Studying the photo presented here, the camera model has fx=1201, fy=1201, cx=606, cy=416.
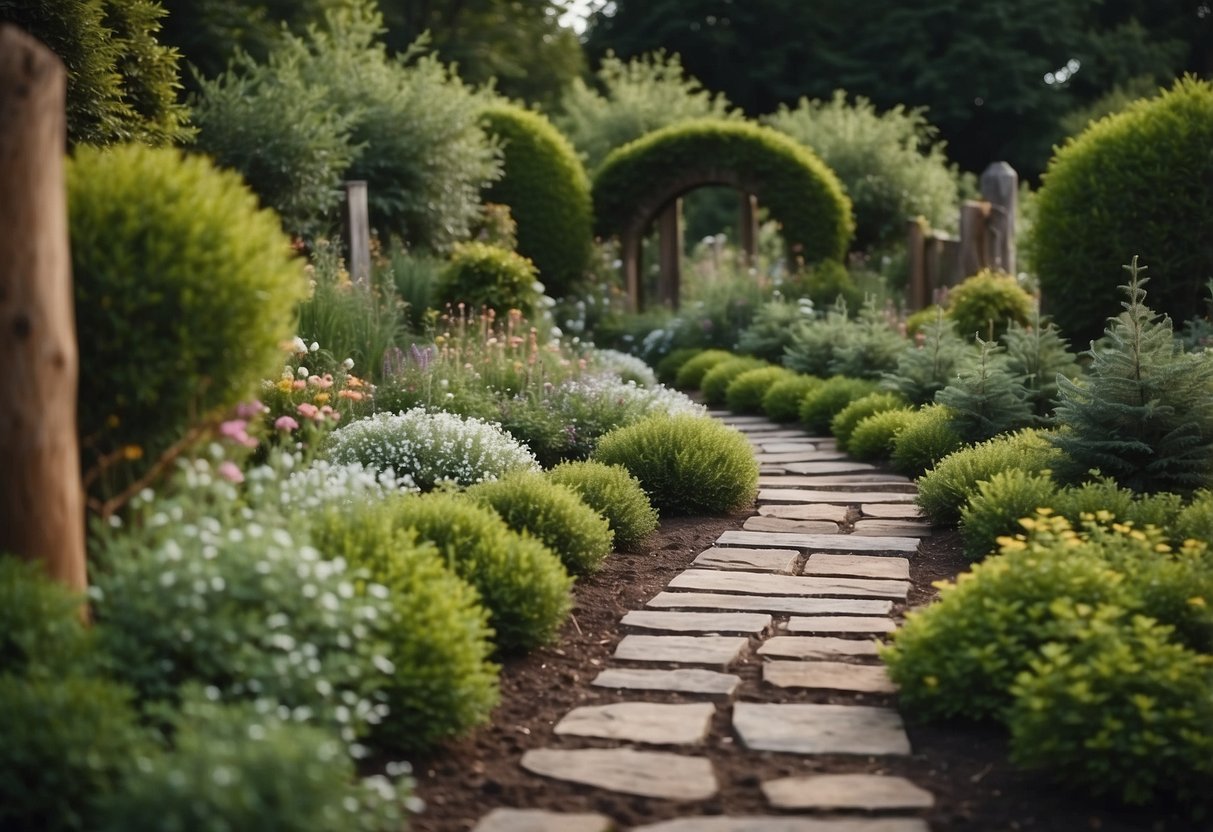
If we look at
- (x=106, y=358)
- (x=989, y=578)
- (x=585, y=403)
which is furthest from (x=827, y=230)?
(x=106, y=358)

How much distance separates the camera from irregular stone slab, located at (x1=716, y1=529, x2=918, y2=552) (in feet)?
18.2

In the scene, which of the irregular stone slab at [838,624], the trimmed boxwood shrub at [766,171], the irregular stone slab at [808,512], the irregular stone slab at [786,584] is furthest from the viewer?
the trimmed boxwood shrub at [766,171]

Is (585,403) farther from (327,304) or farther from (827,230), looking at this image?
(827,230)

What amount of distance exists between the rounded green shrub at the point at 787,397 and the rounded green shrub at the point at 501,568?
512cm

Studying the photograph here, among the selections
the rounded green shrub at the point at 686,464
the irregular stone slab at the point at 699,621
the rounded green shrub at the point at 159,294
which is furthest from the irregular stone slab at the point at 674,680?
the rounded green shrub at the point at 686,464

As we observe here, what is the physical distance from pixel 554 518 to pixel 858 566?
4.52ft

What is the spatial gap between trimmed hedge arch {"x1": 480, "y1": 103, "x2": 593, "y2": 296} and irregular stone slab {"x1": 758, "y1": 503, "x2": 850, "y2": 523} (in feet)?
28.2

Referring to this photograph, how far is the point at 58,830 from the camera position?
8.89 ft

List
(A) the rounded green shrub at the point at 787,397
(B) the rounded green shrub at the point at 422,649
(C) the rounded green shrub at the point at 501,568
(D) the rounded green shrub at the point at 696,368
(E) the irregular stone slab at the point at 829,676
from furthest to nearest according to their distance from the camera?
(D) the rounded green shrub at the point at 696,368 → (A) the rounded green shrub at the point at 787,397 → (C) the rounded green shrub at the point at 501,568 → (E) the irregular stone slab at the point at 829,676 → (B) the rounded green shrub at the point at 422,649

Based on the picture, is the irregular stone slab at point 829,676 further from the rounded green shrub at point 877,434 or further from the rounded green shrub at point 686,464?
the rounded green shrub at point 877,434

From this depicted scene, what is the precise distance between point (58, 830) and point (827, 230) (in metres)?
12.4

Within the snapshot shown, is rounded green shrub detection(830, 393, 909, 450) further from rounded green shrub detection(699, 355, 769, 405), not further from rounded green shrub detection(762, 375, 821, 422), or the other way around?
rounded green shrub detection(699, 355, 769, 405)

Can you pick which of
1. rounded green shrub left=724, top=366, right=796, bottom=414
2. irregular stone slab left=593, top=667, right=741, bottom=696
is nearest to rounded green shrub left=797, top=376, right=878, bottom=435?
rounded green shrub left=724, top=366, right=796, bottom=414

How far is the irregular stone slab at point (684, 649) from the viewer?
4160 mm
